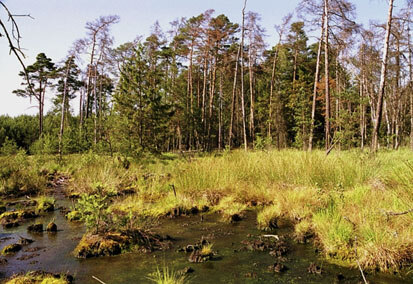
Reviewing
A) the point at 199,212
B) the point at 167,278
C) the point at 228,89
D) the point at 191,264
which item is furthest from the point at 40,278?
the point at 228,89

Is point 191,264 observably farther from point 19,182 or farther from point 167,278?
point 19,182

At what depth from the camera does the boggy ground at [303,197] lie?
462 cm

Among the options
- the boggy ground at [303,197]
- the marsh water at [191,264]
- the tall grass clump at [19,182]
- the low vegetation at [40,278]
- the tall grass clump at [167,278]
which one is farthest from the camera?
the tall grass clump at [19,182]

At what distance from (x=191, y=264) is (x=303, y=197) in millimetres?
3570

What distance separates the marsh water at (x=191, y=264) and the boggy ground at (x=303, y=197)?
351 millimetres

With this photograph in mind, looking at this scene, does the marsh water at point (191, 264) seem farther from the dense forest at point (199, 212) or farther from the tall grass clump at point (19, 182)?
the tall grass clump at point (19, 182)

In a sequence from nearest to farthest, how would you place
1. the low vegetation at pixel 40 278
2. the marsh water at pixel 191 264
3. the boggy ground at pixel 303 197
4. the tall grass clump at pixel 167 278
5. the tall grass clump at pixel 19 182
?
1. the tall grass clump at pixel 167 278
2. the low vegetation at pixel 40 278
3. the marsh water at pixel 191 264
4. the boggy ground at pixel 303 197
5. the tall grass clump at pixel 19 182

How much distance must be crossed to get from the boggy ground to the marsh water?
13.8 inches

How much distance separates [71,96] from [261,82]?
23.3 meters

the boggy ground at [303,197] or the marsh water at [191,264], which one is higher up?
the boggy ground at [303,197]

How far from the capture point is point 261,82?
4153 cm

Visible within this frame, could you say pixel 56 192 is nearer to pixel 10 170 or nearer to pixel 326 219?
pixel 10 170

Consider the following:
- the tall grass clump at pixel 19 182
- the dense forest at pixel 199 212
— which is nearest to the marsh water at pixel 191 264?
the dense forest at pixel 199 212

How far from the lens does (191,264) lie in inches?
187
